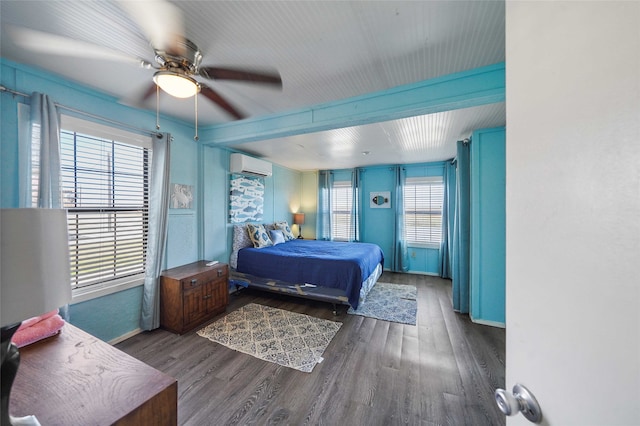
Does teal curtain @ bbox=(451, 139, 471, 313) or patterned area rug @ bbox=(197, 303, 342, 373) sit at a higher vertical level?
teal curtain @ bbox=(451, 139, 471, 313)

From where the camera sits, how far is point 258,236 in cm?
417

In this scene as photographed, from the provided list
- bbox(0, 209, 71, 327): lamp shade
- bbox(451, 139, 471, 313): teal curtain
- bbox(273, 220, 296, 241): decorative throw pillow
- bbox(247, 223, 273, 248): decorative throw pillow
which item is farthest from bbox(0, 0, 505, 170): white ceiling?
bbox(273, 220, 296, 241): decorative throw pillow

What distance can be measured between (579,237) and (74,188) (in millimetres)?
3311

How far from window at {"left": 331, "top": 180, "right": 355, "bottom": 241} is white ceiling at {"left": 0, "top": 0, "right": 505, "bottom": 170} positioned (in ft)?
11.4

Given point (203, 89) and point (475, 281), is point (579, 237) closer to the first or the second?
point (203, 89)

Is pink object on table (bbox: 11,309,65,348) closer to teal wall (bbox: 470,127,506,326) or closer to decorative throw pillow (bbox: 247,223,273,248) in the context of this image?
decorative throw pillow (bbox: 247,223,273,248)

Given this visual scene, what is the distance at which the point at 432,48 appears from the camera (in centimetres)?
164

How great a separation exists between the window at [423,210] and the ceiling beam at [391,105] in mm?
3312

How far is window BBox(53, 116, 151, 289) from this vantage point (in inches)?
83.9

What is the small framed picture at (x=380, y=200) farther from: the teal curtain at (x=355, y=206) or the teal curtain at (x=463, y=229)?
the teal curtain at (x=463, y=229)

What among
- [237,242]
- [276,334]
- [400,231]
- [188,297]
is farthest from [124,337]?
[400,231]

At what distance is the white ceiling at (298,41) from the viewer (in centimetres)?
132

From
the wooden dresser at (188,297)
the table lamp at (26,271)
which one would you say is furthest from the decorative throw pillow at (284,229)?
the table lamp at (26,271)

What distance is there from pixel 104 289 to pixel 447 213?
5.67 meters
